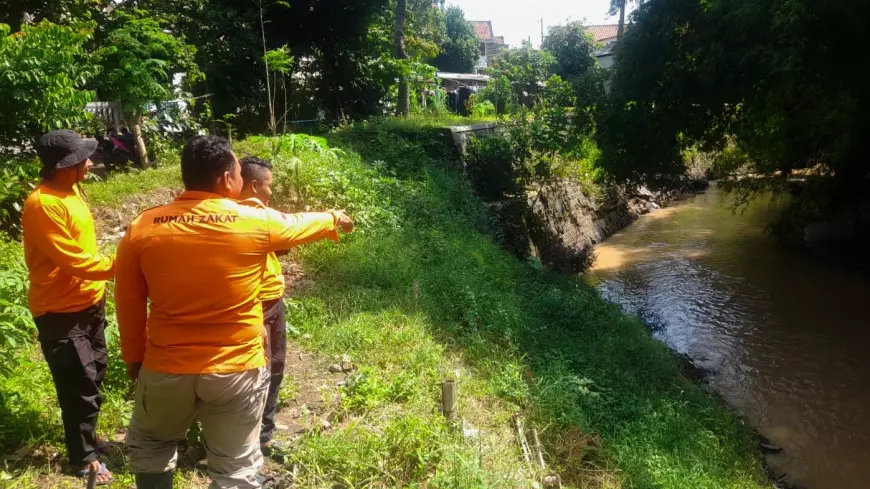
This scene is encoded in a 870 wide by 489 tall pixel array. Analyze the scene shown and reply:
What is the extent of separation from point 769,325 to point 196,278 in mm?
9419

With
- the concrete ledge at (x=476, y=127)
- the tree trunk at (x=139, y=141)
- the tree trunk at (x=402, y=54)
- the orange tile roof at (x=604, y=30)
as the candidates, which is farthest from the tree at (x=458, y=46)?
the tree trunk at (x=139, y=141)

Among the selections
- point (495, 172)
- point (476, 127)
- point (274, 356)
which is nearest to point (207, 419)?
point (274, 356)

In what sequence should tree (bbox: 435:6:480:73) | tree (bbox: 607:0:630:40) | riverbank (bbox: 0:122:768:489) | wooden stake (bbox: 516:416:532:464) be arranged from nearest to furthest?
riverbank (bbox: 0:122:768:489), wooden stake (bbox: 516:416:532:464), tree (bbox: 607:0:630:40), tree (bbox: 435:6:480:73)

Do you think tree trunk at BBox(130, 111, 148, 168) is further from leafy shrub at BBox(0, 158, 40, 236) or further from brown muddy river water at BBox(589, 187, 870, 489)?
brown muddy river water at BBox(589, 187, 870, 489)

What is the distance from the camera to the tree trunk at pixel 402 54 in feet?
45.7

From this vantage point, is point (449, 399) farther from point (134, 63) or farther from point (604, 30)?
point (604, 30)

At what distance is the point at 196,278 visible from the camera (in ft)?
6.84

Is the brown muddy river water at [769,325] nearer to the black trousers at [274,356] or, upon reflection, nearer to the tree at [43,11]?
the black trousers at [274,356]

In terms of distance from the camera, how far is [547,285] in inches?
339

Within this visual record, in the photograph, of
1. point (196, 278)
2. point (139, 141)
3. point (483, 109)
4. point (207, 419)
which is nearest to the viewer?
point (196, 278)

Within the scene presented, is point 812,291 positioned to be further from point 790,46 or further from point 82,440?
point 82,440

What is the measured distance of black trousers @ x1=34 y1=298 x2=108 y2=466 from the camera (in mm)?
2824

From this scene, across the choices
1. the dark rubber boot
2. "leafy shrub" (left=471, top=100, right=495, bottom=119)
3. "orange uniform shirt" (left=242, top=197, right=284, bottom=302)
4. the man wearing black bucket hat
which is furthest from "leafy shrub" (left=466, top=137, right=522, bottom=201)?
the dark rubber boot

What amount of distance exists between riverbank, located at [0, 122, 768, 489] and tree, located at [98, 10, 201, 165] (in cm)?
103
